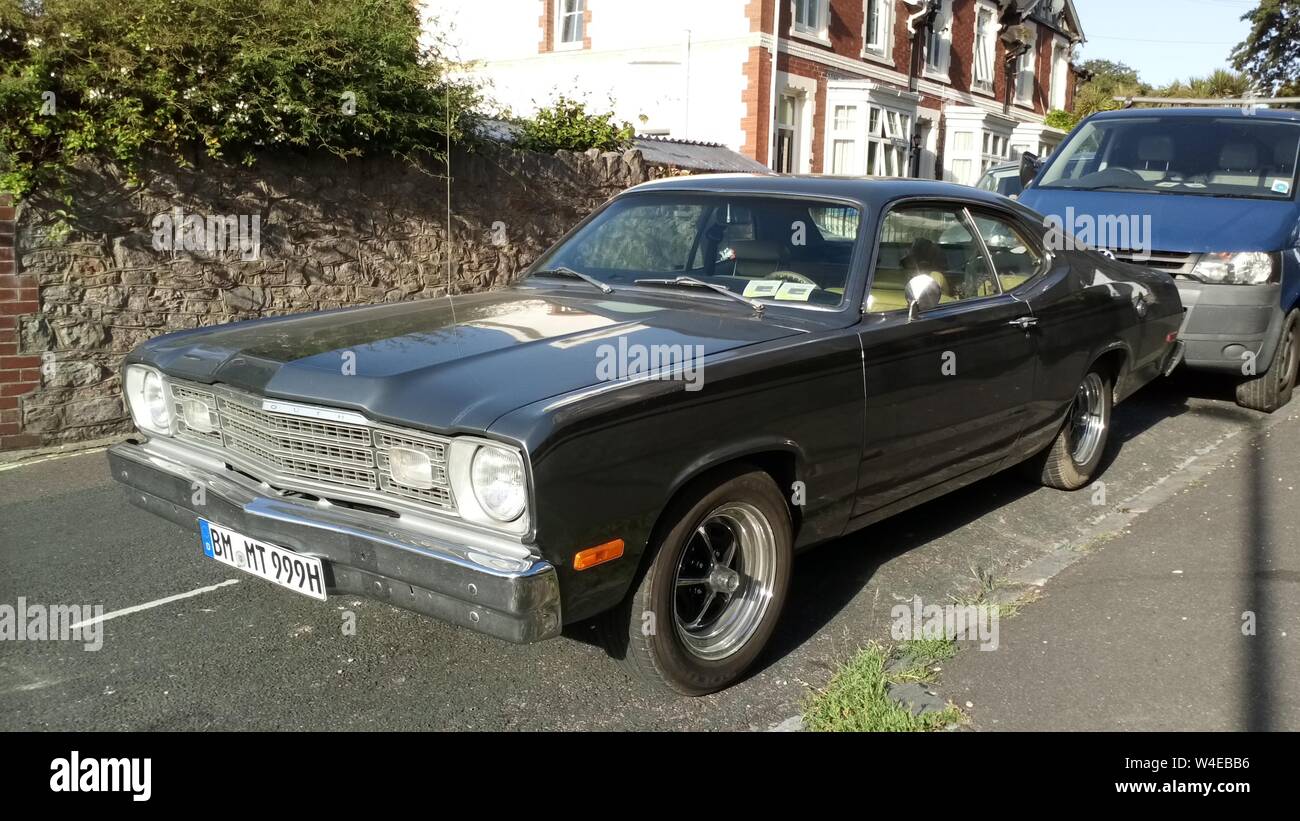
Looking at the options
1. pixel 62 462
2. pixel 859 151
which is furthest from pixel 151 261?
pixel 859 151

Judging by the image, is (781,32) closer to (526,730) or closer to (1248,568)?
(1248,568)

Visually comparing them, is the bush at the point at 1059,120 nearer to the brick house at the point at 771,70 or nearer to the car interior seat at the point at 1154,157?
the brick house at the point at 771,70

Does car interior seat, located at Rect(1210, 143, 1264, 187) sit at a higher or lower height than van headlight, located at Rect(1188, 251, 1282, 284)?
higher

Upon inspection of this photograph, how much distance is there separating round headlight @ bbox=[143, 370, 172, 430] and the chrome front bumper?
0.40 metres

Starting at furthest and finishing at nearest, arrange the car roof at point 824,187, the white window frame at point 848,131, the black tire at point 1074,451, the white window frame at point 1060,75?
the white window frame at point 1060,75
the white window frame at point 848,131
the black tire at point 1074,451
the car roof at point 824,187

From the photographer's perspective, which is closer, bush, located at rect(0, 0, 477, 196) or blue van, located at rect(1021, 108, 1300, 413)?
bush, located at rect(0, 0, 477, 196)

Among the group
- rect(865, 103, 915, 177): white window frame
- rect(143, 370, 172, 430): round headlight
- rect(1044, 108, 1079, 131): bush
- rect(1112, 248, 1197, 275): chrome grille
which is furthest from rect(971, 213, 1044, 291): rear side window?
rect(1044, 108, 1079, 131): bush

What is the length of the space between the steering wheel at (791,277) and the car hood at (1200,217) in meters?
4.37

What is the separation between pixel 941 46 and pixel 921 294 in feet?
86.9

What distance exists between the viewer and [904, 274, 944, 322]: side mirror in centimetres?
409

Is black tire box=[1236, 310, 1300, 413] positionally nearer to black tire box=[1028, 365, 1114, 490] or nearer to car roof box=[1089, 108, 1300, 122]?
car roof box=[1089, 108, 1300, 122]

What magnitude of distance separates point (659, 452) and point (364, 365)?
100cm

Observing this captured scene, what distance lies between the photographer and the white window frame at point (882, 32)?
24797 mm

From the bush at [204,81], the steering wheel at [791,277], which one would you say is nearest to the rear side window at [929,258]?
the steering wheel at [791,277]
